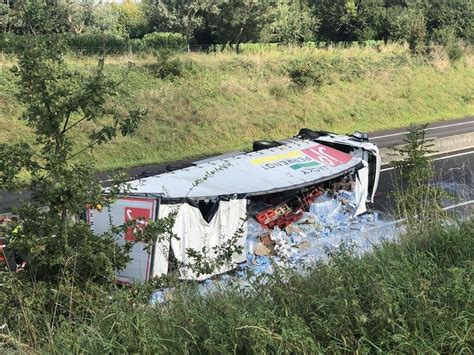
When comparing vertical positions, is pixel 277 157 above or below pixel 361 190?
above

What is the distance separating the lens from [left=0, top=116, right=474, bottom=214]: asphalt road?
41.4 feet

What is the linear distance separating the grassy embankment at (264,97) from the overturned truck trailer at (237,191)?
32.0ft

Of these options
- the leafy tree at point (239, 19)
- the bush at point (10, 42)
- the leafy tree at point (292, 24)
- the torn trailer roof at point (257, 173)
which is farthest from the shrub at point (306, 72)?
the bush at point (10, 42)

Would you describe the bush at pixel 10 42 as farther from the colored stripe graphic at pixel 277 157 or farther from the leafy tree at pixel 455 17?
the leafy tree at pixel 455 17

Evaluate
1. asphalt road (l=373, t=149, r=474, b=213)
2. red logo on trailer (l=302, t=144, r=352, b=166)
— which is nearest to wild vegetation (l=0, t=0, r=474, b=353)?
asphalt road (l=373, t=149, r=474, b=213)

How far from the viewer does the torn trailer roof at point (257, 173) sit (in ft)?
31.9

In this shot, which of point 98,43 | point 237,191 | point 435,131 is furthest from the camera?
point 98,43

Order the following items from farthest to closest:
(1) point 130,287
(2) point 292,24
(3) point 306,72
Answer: (2) point 292,24 < (3) point 306,72 < (1) point 130,287

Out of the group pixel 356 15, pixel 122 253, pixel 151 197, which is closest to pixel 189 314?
pixel 122 253

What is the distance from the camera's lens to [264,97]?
96.3ft

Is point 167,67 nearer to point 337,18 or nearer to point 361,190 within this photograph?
point 361,190

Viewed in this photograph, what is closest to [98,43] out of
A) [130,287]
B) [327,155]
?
[327,155]

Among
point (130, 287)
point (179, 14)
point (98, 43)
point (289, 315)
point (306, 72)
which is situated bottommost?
point (306, 72)

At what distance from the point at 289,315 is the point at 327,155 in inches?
358
